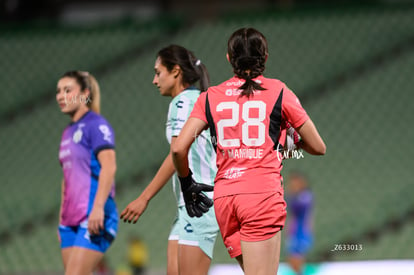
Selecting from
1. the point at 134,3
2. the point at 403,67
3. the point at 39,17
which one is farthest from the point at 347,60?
the point at 39,17

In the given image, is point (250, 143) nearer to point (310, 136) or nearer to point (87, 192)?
point (310, 136)

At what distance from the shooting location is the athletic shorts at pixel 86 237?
4.19 meters

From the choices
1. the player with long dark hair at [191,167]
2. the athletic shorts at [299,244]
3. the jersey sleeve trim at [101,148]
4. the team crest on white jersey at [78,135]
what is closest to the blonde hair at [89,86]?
the team crest on white jersey at [78,135]

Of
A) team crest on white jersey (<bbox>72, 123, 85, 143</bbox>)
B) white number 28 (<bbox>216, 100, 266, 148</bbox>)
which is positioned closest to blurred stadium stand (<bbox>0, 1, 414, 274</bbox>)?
team crest on white jersey (<bbox>72, 123, 85, 143</bbox>)

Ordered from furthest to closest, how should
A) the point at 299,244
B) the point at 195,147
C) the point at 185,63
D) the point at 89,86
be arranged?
the point at 299,244, the point at 89,86, the point at 185,63, the point at 195,147

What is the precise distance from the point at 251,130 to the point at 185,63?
1.13m

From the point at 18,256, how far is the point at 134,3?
23.9 feet

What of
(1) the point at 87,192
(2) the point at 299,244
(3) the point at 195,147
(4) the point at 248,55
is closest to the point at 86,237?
(1) the point at 87,192

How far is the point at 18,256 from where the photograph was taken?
9812mm

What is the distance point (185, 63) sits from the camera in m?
4.06

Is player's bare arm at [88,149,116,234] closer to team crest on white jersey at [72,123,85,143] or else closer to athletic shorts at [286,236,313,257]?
team crest on white jersey at [72,123,85,143]

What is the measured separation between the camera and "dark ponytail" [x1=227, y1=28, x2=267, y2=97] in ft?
10.2

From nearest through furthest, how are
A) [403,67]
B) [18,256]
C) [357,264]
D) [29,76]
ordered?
[357,264] → [18,256] → [403,67] → [29,76]

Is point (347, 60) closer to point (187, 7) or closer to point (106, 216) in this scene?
point (187, 7)
